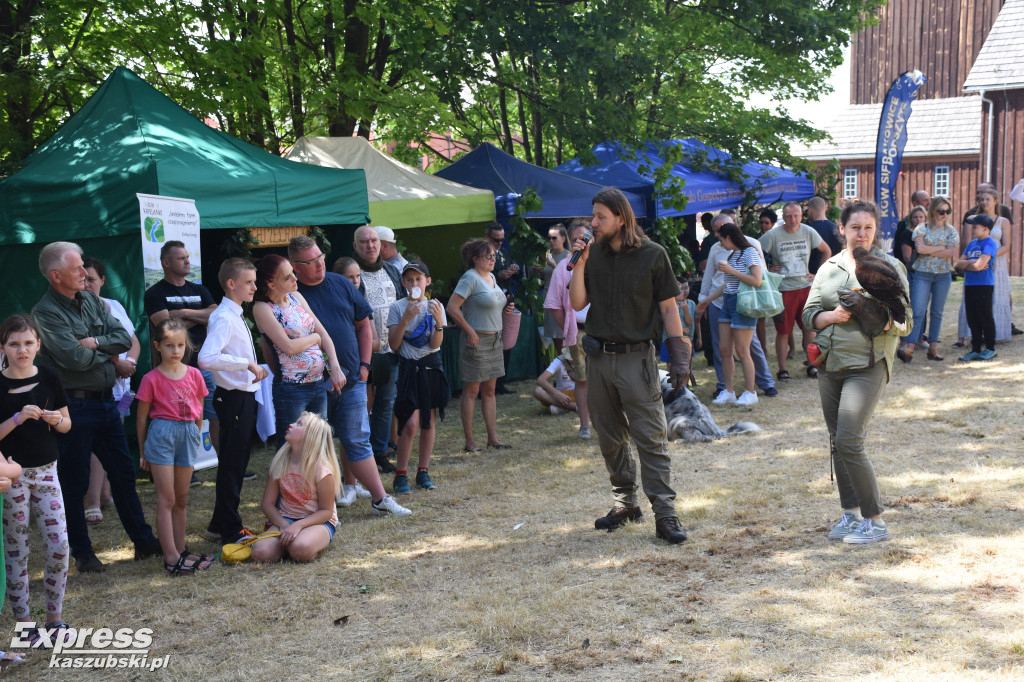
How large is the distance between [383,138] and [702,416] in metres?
9.74

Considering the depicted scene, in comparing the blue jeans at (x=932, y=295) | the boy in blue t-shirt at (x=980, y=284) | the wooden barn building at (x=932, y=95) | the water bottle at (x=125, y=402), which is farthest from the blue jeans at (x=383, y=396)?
the wooden barn building at (x=932, y=95)

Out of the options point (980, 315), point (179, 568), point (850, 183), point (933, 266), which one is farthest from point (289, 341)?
point (850, 183)

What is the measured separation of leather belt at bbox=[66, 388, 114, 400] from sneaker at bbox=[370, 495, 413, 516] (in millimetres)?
1713

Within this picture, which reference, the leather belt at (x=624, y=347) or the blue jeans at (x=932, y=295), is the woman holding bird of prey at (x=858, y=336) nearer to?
the leather belt at (x=624, y=347)

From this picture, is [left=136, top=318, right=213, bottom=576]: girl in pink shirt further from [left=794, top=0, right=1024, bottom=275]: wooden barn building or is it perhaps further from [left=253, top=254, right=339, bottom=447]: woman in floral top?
[left=794, top=0, right=1024, bottom=275]: wooden barn building

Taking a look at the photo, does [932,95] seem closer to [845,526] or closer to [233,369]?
[845,526]

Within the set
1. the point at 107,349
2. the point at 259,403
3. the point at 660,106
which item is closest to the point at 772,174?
the point at 660,106

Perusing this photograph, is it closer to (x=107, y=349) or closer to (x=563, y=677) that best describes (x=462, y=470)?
(x=107, y=349)

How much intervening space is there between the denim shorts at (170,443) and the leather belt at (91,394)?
0.41 m

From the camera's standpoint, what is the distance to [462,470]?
706 centimetres

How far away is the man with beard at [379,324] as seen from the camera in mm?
6766

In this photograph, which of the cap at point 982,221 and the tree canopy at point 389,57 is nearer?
the tree canopy at point 389,57

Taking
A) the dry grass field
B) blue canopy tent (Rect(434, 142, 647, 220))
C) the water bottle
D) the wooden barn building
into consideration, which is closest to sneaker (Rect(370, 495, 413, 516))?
the dry grass field

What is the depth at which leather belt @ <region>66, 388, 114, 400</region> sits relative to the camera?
5.02m
